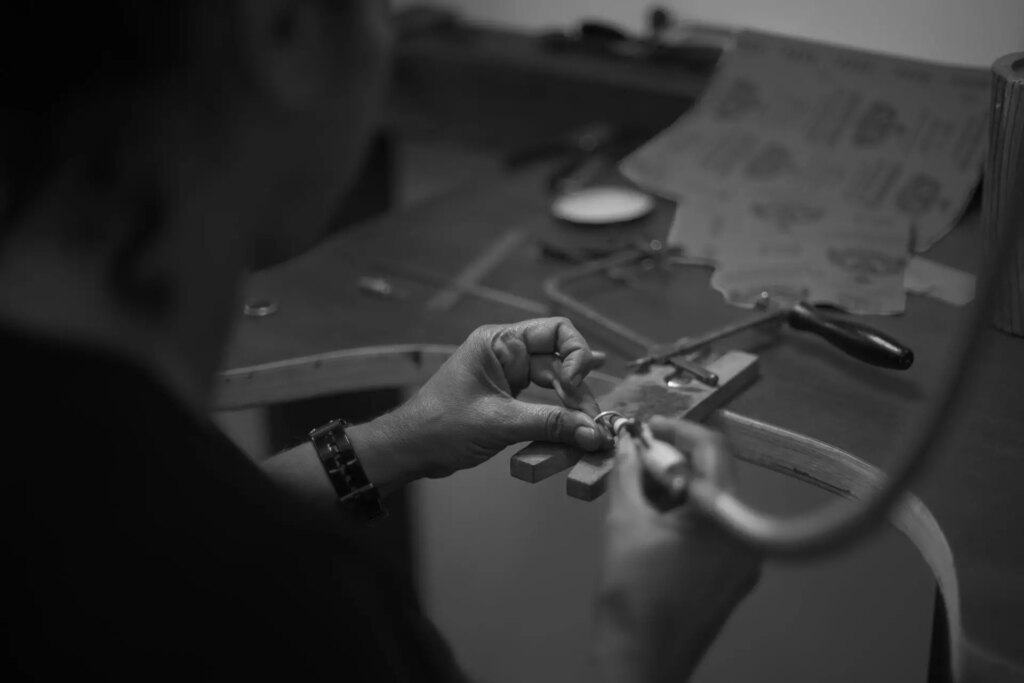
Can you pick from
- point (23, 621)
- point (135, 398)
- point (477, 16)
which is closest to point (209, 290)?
point (135, 398)

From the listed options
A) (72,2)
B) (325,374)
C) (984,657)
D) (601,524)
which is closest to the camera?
(72,2)

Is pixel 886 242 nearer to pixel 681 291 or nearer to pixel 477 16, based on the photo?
pixel 681 291

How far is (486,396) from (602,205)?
0.51m

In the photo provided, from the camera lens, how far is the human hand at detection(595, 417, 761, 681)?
2.24 feet

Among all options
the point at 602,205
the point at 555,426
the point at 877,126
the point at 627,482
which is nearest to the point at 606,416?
the point at 555,426

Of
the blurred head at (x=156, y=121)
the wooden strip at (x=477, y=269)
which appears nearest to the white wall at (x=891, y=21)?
the wooden strip at (x=477, y=269)

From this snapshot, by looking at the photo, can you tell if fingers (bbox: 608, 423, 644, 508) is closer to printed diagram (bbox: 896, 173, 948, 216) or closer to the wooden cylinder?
the wooden cylinder

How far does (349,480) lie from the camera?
3.07ft

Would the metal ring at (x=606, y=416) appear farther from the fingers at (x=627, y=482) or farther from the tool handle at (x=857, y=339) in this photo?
the tool handle at (x=857, y=339)

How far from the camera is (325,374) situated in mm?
1083

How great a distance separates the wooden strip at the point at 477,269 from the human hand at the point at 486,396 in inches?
8.9

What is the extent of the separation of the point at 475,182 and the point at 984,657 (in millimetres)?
971

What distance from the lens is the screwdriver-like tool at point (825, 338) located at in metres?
1.02

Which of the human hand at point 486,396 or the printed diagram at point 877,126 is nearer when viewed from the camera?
the human hand at point 486,396
